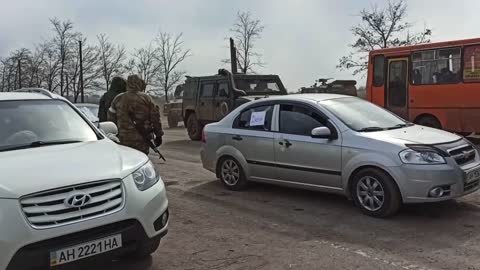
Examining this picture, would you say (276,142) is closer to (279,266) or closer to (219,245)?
(219,245)

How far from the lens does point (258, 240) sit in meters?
5.19

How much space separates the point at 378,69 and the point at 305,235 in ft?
33.4

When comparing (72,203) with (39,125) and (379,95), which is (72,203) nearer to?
(39,125)

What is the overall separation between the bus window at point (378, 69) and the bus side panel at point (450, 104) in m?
1.02

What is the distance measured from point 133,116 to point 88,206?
3581 mm

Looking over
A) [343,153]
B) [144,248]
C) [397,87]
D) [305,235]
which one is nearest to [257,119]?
[343,153]

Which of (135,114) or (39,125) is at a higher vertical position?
(135,114)

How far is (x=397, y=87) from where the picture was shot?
14094mm

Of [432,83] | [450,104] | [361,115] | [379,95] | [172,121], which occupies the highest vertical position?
[432,83]

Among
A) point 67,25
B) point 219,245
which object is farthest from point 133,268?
point 67,25

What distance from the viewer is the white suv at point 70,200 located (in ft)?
11.4

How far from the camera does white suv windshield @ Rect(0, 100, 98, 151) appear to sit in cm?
465

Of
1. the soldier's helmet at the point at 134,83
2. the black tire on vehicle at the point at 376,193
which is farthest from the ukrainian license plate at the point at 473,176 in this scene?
the soldier's helmet at the point at 134,83

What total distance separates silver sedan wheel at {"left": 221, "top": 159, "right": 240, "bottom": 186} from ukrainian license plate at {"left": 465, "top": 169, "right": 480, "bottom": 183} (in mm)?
3169
